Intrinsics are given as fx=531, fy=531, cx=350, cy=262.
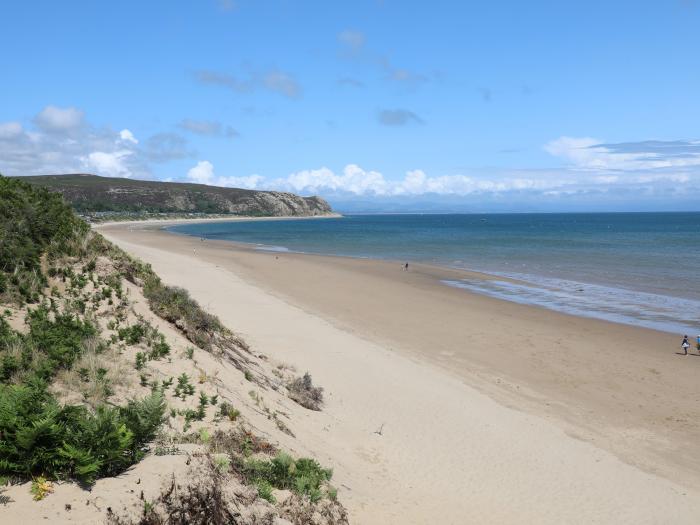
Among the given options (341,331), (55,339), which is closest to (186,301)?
(55,339)

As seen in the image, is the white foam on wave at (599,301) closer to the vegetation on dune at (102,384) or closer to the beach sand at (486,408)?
the beach sand at (486,408)

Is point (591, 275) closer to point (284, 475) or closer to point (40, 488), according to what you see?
point (284, 475)

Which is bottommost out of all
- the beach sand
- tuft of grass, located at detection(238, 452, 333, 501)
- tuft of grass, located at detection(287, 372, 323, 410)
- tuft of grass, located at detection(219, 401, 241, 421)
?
the beach sand

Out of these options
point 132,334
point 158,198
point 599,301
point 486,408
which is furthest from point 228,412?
point 158,198

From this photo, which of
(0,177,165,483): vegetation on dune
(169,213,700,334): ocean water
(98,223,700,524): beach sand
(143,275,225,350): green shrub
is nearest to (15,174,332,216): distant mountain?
(169,213,700,334): ocean water

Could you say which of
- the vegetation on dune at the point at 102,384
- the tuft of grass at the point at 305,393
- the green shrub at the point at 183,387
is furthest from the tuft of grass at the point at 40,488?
the tuft of grass at the point at 305,393

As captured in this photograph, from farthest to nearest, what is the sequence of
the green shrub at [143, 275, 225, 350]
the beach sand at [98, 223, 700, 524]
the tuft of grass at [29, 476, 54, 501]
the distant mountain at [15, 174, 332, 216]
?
1. the distant mountain at [15, 174, 332, 216]
2. the green shrub at [143, 275, 225, 350]
3. the beach sand at [98, 223, 700, 524]
4. the tuft of grass at [29, 476, 54, 501]

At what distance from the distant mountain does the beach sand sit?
124 m

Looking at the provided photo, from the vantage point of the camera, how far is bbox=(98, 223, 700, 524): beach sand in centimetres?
833

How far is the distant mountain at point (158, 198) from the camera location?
14275cm

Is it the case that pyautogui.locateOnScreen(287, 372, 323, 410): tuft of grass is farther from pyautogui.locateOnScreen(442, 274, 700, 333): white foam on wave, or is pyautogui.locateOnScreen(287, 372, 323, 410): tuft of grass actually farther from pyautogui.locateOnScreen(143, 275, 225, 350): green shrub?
pyautogui.locateOnScreen(442, 274, 700, 333): white foam on wave

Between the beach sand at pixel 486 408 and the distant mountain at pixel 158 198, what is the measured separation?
124m

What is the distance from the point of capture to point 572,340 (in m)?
20.6

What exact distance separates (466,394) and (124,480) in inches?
399
